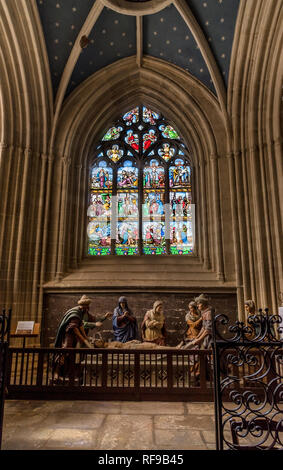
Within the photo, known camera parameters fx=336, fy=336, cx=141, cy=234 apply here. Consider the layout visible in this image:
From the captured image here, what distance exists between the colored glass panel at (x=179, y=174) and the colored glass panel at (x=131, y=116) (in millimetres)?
1986

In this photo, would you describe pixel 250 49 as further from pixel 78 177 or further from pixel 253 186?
pixel 78 177

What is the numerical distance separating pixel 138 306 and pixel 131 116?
6.23 meters

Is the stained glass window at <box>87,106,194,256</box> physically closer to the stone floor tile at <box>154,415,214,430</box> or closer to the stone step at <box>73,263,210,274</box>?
the stone step at <box>73,263,210,274</box>

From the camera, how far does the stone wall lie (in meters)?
8.22

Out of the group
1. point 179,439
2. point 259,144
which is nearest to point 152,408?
point 179,439

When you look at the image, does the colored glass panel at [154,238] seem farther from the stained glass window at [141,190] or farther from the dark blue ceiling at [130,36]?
the dark blue ceiling at [130,36]

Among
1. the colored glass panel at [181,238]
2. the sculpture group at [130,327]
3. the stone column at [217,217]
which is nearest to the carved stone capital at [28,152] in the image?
the colored glass panel at [181,238]

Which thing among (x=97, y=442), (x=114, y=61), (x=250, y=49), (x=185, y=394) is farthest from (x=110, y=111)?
(x=97, y=442)

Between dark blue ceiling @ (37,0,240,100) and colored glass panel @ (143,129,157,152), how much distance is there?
212 cm

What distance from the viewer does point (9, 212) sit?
8.46 metres

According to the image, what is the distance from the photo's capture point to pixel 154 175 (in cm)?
1040

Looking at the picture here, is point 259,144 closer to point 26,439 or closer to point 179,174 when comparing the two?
point 179,174

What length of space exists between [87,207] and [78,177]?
914 millimetres

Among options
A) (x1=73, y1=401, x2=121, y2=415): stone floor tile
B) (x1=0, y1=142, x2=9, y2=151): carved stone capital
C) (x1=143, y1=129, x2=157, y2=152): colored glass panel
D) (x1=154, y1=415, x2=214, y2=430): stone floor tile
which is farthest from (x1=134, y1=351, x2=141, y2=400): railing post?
(x1=143, y1=129, x2=157, y2=152): colored glass panel
